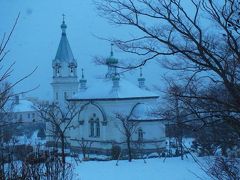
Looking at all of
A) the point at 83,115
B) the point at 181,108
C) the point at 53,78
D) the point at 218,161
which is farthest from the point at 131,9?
the point at 53,78

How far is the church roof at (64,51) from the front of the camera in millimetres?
44312

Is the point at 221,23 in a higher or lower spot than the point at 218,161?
higher

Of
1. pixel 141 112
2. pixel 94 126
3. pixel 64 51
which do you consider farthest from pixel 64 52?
pixel 141 112

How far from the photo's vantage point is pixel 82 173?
59.1 ft

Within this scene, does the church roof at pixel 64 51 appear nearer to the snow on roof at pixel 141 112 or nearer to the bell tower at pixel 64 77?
the bell tower at pixel 64 77

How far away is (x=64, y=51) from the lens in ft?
147

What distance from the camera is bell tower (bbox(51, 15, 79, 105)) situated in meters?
44.0

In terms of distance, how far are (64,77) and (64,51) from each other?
9.62ft

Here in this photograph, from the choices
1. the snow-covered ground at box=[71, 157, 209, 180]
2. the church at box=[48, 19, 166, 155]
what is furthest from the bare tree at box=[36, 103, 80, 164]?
the snow-covered ground at box=[71, 157, 209, 180]

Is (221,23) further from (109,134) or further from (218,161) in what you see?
(109,134)

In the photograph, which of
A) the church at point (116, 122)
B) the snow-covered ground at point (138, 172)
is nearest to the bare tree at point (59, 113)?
the church at point (116, 122)

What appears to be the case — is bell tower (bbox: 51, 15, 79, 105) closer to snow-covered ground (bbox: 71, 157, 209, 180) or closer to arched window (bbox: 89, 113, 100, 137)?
arched window (bbox: 89, 113, 100, 137)

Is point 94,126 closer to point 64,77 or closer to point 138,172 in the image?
point 64,77

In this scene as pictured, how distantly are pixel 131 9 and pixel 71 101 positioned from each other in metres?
32.9
